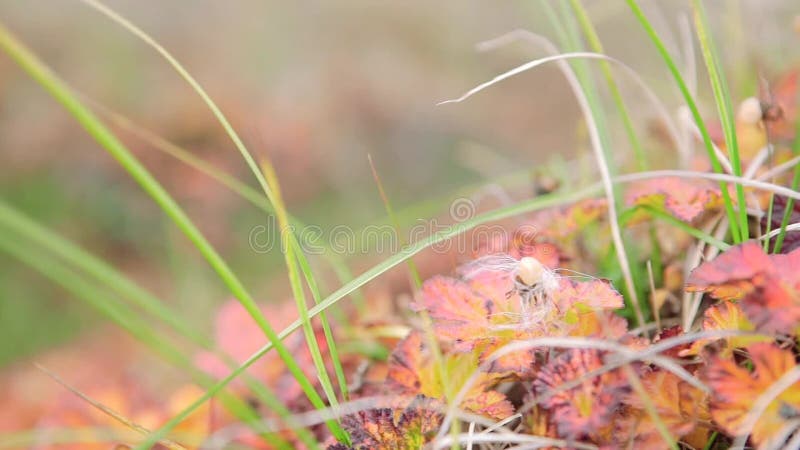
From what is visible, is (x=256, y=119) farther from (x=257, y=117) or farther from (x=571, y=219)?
(x=571, y=219)

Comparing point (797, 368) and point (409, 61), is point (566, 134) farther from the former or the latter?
point (797, 368)

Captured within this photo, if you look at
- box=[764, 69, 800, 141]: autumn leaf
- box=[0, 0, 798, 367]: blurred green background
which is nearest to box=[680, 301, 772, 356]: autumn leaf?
box=[764, 69, 800, 141]: autumn leaf

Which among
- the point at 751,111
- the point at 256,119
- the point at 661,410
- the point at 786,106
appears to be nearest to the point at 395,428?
the point at 661,410

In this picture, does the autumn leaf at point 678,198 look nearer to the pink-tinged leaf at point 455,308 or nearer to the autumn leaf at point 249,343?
the pink-tinged leaf at point 455,308

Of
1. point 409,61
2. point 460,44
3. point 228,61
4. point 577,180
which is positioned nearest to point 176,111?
point 228,61

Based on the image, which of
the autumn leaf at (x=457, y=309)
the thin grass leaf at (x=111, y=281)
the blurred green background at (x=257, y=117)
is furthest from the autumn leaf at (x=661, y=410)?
the blurred green background at (x=257, y=117)

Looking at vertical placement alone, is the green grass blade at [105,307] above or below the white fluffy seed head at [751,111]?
below
